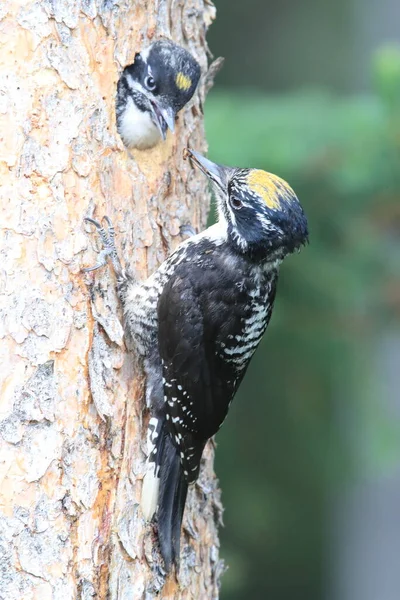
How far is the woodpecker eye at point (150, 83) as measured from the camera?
3498mm

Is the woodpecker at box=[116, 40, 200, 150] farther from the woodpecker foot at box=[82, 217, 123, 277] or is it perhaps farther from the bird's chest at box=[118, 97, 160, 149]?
the woodpecker foot at box=[82, 217, 123, 277]

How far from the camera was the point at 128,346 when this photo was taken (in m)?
3.31

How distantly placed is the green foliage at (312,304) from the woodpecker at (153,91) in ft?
3.80

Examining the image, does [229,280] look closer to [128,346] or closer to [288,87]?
[128,346]

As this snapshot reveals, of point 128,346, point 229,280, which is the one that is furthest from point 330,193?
point 128,346

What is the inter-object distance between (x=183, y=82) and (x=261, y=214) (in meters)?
0.64

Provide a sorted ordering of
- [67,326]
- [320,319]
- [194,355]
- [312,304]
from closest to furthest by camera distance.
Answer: [67,326] < [194,355] < [312,304] < [320,319]

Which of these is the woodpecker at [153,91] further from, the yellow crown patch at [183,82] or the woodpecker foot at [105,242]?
the woodpecker foot at [105,242]

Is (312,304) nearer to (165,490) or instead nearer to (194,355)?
(194,355)

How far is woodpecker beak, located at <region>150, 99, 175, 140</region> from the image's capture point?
346 centimetres

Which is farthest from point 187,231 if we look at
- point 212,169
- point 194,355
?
point 194,355

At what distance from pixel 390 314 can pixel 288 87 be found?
423cm

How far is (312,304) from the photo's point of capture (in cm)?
543

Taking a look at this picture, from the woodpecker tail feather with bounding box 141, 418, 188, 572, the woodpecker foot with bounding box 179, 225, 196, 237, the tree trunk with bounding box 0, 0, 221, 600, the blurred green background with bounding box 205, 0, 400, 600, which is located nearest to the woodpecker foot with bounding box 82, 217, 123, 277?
the tree trunk with bounding box 0, 0, 221, 600
